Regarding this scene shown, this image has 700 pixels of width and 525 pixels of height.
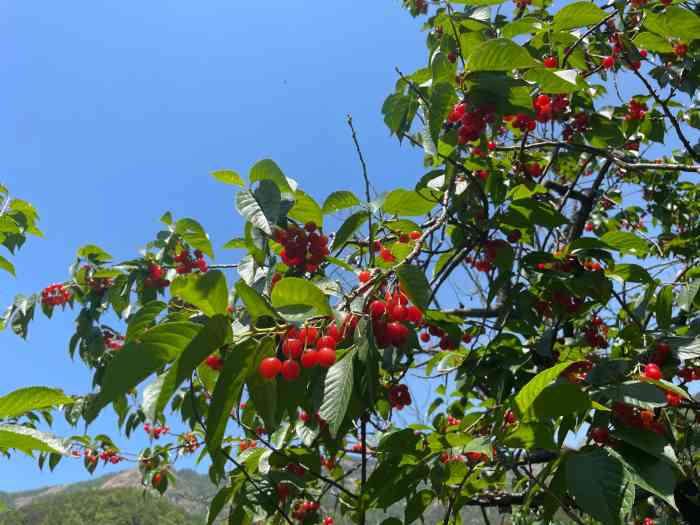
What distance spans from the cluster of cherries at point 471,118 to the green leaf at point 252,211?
714 millimetres

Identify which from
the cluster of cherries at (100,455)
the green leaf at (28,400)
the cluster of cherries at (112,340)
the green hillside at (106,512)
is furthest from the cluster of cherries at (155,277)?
the green hillside at (106,512)

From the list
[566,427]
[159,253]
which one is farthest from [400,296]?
[159,253]

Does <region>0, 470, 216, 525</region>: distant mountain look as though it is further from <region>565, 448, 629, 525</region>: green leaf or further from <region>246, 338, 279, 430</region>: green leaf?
<region>565, 448, 629, 525</region>: green leaf

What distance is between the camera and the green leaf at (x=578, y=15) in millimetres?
1695

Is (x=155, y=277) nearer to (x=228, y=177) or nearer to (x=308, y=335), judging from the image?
(x=228, y=177)

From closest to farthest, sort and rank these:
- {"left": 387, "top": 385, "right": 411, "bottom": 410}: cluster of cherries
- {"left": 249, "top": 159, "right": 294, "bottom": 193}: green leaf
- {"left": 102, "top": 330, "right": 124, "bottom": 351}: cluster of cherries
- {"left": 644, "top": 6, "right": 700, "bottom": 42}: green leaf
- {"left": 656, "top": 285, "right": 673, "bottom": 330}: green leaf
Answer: {"left": 249, "top": 159, "right": 294, "bottom": 193}: green leaf, {"left": 644, "top": 6, "right": 700, "bottom": 42}: green leaf, {"left": 656, "top": 285, "right": 673, "bottom": 330}: green leaf, {"left": 387, "top": 385, "right": 411, "bottom": 410}: cluster of cherries, {"left": 102, "top": 330, "right": 124, "bottom": 351}: cluster of cherries

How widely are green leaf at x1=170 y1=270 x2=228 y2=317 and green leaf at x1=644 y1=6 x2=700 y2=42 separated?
2022 millimetres

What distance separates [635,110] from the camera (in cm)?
337

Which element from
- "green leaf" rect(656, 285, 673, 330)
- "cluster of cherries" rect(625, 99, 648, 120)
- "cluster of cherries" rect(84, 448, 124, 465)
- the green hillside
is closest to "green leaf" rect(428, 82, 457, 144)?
"green leaf" rect(656, 285, 673, 330)

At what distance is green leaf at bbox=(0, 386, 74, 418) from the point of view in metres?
0.95

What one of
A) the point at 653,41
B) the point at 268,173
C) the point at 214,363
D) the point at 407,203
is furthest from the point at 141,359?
the point at 653,41

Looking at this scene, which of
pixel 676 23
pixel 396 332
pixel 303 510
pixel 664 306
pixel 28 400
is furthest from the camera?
pixel 303 510

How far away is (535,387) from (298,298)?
561 millimetres

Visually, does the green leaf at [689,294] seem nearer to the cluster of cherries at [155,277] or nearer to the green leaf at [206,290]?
the green leaf at [206,290]
